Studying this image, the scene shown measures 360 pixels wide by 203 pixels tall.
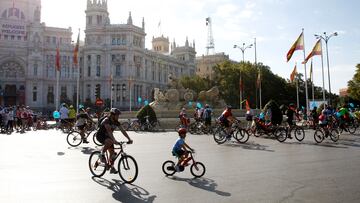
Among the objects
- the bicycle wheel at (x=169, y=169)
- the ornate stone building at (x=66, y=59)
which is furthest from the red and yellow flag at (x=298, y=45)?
the ornate stone building at (x=66, y=59)

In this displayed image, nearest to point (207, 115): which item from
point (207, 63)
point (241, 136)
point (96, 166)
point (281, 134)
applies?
point (241, 136)

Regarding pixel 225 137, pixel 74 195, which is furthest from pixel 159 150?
pixel 74 195

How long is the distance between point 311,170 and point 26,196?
27.6 ft

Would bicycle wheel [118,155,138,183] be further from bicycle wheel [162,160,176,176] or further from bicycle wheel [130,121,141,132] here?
bicycle wheel [130,121,141,132]

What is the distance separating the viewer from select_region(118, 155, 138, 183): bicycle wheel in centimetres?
998

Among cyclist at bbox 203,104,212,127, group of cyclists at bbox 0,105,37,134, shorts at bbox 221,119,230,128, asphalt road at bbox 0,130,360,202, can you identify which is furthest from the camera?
group of cyclists at bbox 0,105,37,134

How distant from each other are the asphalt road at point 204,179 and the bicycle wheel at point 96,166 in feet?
0.77

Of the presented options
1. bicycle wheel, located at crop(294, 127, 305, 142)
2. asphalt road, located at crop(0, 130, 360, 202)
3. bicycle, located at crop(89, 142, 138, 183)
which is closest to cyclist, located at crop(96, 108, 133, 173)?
bicycle, located at crop(89, 142, 138, 183)

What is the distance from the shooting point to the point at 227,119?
1972 centimetres

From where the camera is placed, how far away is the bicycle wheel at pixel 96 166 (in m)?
10.6

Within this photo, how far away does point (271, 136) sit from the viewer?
78.1 feet

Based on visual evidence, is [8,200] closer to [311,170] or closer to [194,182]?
[194,182]

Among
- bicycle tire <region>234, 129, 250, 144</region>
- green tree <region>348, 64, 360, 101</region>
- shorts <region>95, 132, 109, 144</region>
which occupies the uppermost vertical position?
green tree <region>348, 64, 360, 101</region>

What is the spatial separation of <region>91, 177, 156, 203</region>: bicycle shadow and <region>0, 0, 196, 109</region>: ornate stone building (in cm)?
8330
